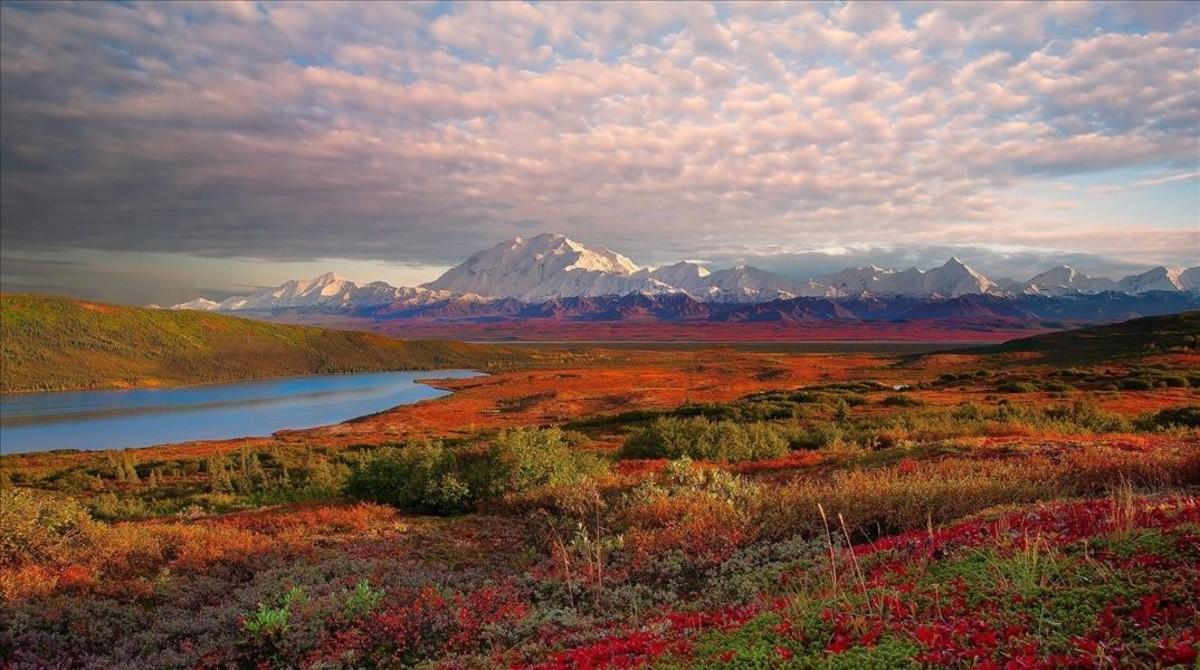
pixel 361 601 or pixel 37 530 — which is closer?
pixel 361 601

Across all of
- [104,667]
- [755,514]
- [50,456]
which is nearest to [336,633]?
[104,667]

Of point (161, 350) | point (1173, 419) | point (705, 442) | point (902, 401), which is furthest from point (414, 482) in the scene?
point (161, 350)

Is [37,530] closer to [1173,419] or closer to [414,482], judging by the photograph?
[414,482]

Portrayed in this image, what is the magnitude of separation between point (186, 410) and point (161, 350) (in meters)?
80.5

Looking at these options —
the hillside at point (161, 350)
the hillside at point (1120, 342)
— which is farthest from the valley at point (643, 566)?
the hillside at point (161, 350)

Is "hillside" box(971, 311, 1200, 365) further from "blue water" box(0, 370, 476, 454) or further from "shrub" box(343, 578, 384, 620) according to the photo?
"blue water" box(0, 370, 476, 454)

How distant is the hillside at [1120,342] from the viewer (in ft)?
257

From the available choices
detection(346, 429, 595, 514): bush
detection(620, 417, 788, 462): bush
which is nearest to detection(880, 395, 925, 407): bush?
detection(620, 417, 788, 462): bush

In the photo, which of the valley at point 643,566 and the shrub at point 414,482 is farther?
the shrub at point 414,482

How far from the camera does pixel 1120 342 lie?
88.6 metres

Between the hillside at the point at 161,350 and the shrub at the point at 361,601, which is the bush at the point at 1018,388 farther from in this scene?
the hillside at the point at 161,350

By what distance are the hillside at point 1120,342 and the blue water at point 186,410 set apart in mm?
94365

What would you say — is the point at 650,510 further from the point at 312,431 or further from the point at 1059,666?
the point at 312,431

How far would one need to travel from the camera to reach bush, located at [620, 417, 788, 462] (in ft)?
74.3
